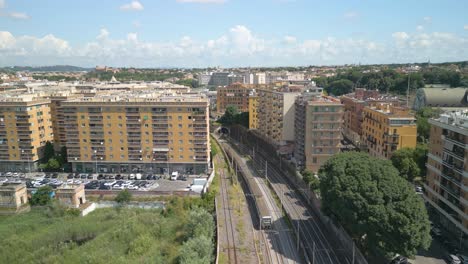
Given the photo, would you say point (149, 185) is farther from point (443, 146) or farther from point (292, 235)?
point (443, 146)

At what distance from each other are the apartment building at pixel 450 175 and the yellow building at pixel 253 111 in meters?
52.0

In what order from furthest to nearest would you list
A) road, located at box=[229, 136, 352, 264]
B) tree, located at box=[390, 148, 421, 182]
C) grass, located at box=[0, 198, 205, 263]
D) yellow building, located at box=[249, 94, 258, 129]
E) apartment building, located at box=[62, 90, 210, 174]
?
yellow building, located at box=[249, 94, 258, 129] → apartment building, located at box=[62, 90, 210, 174] → tree, located at box=[390, 148, 421, 182] → grass, located at box=[0, 198, 205, 263] → road, located at box=[229, 136, 352, 264]

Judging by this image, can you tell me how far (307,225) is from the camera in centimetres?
4419

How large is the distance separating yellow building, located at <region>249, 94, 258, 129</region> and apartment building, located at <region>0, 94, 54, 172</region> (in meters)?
46.7

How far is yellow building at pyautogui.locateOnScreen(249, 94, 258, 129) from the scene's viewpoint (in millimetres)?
90875

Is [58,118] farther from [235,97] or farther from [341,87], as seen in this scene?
[341,87]

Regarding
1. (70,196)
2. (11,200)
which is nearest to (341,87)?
(70,196)

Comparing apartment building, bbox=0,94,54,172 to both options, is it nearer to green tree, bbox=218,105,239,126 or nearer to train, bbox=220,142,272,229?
train, bbox=220,142,272,229

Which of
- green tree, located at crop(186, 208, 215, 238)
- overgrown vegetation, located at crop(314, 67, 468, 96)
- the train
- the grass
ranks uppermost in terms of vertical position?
overgrown vegetation, located at crop(314, 67, 468, 96)

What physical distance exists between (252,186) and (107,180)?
24516mm

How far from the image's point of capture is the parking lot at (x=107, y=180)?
187 feet

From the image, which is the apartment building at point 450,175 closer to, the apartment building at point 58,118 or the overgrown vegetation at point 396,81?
the apartment building at point 58,118

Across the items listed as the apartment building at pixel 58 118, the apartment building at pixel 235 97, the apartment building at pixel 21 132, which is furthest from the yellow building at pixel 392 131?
the apartment building at pixel 21 132

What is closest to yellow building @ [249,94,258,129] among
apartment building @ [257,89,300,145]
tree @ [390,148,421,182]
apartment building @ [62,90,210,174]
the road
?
A: apartment building @ [257,89,300,145]
